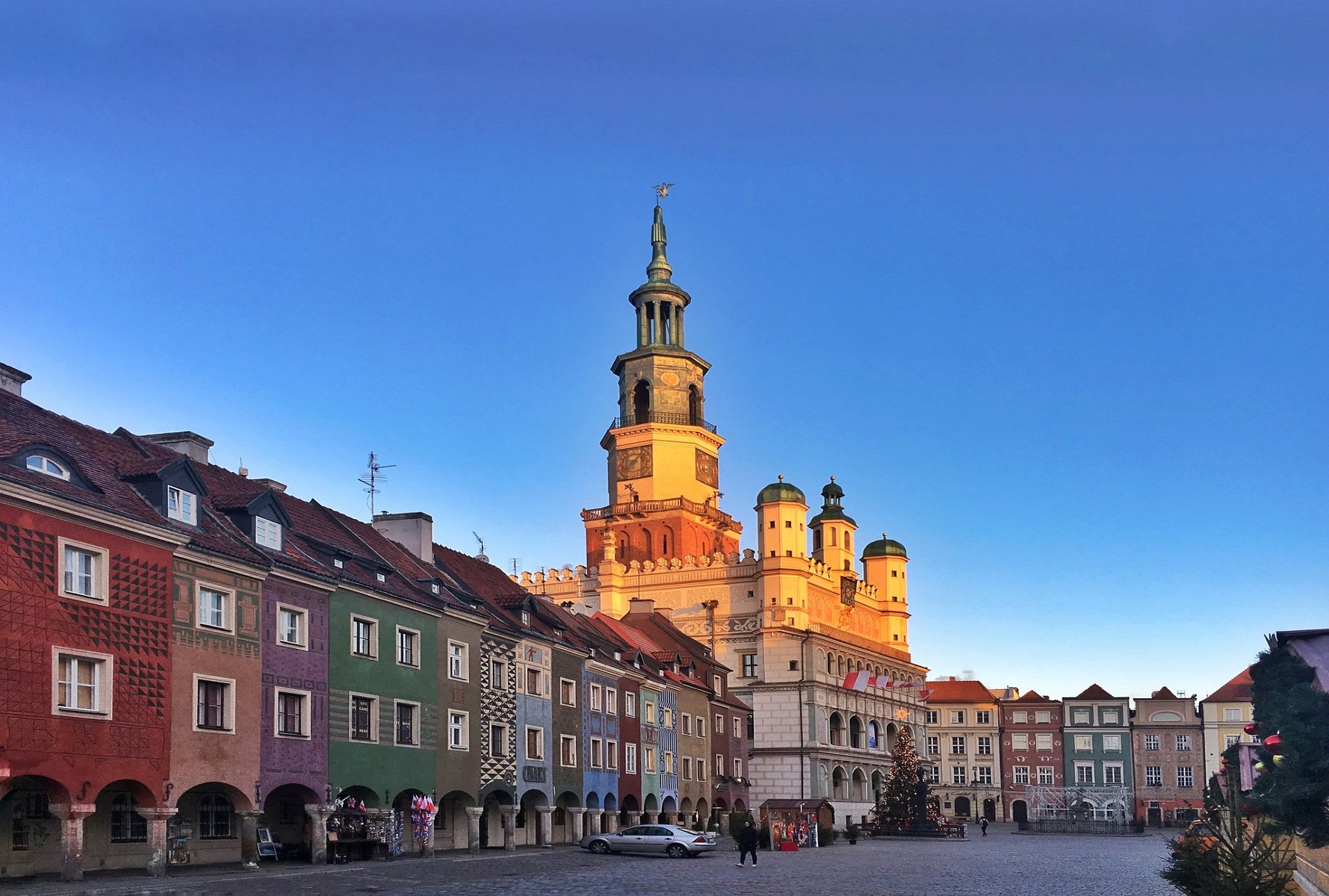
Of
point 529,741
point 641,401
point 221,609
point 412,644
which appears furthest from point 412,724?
point 641,401

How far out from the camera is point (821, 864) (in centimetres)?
4800

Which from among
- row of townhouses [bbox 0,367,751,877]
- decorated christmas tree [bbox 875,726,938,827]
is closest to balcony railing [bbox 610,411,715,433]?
decorated christmas tree [bbox 875,726,938,827]

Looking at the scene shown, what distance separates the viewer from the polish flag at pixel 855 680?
11031cm

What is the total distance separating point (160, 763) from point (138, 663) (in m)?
2.47

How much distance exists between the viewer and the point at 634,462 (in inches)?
4500

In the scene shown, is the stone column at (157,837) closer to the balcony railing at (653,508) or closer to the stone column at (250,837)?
the stone column at (250,837)

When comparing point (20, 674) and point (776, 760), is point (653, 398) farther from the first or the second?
point (20, 674)

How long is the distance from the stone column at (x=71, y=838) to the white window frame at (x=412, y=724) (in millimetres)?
14466

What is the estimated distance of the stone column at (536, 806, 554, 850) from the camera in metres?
58.1

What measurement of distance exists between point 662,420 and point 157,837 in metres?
79.6

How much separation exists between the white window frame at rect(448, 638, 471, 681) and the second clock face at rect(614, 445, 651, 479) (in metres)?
61.3

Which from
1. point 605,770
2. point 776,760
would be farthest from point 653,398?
point 605,770

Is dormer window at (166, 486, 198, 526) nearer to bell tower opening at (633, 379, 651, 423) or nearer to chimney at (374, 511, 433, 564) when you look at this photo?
chimney at (374, 511, 433, 564)

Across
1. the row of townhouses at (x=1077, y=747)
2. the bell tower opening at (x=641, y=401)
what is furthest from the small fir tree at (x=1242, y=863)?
the row of townhouses at (x=1077, y=747)
